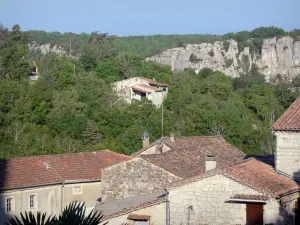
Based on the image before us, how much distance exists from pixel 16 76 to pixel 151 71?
1753 cm

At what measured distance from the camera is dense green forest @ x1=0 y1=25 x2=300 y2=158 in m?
49.2

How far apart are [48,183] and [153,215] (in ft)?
37.4

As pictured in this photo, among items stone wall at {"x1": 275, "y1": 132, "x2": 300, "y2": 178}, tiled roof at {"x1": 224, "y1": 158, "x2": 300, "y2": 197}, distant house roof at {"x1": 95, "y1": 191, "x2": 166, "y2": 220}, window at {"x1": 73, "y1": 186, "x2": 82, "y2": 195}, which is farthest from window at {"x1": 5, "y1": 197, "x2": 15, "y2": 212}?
stone wall at {"x1": 275, "y1": 132, "x2": 300, "y2": 178}

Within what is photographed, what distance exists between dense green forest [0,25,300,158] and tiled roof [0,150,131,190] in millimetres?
8748

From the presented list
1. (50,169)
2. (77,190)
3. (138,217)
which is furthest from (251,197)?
(50,169)

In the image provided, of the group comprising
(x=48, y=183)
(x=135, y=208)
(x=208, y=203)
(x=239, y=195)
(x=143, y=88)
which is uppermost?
(x=143, y=88)

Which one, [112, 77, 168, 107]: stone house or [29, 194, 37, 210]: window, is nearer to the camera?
[29, 194, 37, 210]: window

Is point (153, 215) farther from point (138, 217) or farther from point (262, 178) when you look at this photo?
point (262, 178)

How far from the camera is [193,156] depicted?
30375 millimetres

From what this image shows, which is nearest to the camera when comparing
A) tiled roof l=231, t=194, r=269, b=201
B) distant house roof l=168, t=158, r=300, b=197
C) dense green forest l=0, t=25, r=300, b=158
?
tiled roof l=231, t=194, r=269, b=201

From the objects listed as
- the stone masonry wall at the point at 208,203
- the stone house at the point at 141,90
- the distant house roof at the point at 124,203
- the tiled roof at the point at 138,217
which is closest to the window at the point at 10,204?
the distant house roof at the point at 124,203

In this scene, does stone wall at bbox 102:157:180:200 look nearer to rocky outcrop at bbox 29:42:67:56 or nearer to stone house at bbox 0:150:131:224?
stone house at bbox 0:150:131:224

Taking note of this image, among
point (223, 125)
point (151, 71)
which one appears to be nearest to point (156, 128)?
point (223, 125)

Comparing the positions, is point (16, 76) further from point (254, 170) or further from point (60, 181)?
point (254, 170)
